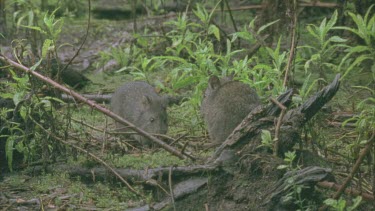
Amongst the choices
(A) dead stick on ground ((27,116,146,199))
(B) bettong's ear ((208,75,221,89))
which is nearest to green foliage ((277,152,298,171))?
(A) dead stick on ground ((27,116,146,199))

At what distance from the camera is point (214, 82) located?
23.7 ft

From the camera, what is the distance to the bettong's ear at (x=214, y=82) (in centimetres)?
721

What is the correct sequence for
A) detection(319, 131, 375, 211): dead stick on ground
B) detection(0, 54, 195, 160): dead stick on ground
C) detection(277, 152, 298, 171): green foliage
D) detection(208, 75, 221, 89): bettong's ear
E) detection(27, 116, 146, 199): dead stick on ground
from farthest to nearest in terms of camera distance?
1. detection(208, 75, 221, 89): bettong's ear
2. detection(0, 54, 195, 160): dead stick on ground
3. detection(27, 116, 146, 199): dead stick on ground
4. detection(277, 152, 298, 171): green foliage
5. detection(319, 131, 375, 211): dead stick on ground

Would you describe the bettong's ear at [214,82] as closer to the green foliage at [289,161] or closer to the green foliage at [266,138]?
the green foliage at [266,138]

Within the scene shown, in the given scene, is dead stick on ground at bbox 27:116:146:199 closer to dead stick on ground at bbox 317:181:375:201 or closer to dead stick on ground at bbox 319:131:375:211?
dead stick on ground at bbox 317:181:375:201

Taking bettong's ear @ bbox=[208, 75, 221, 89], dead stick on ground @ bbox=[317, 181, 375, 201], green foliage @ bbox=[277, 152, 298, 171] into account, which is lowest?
dead stick on ground @ bbox=[317, 181, 375, 201]

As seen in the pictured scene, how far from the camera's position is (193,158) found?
6328mm

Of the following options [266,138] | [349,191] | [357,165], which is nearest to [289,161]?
[266,138]

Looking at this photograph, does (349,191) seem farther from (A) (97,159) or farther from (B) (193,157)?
(A) (97,159)

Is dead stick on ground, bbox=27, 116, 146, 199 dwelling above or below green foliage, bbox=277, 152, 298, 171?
below

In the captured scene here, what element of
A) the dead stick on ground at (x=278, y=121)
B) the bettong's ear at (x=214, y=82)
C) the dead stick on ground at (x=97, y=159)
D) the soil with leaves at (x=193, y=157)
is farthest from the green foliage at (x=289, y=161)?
the bettong's ear at (x=214, y=82)

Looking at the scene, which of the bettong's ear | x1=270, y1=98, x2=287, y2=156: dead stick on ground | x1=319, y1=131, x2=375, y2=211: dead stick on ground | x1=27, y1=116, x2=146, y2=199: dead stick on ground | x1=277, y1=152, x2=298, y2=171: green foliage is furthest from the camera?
the bettong's ear

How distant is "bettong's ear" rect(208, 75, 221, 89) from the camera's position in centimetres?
721

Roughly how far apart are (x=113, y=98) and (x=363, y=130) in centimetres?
335
